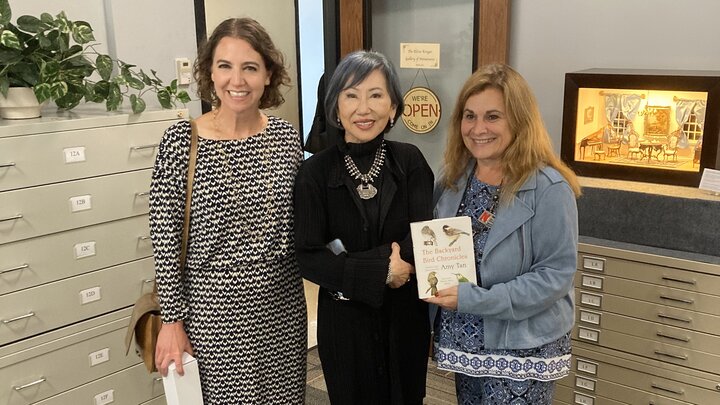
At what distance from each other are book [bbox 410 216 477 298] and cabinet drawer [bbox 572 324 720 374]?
109cm

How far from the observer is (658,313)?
2.41 metres

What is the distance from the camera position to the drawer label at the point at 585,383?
2615 millimetres

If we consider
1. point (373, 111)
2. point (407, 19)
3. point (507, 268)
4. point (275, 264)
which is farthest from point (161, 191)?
point (407, 19)

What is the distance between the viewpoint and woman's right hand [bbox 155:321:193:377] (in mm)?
1848

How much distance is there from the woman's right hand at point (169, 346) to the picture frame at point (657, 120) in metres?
1.86

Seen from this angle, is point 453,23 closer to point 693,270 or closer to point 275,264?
point 693,270

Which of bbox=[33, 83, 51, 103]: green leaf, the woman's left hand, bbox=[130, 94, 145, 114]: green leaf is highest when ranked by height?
bbox=[33, 83, 51, 103]: green leaf

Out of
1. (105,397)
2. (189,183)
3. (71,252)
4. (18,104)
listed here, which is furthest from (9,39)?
(105,397)

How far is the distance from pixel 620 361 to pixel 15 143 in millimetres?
2327

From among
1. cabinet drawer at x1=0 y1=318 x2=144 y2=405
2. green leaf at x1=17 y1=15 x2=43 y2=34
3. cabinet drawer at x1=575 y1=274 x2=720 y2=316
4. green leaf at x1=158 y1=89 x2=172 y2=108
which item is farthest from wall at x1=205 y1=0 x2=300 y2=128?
cabinet drawer at x1=575 y1=274 x2=720 y2=316

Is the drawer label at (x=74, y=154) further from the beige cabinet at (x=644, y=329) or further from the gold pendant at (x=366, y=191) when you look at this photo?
the beige cabinet at (x=644, y=329)

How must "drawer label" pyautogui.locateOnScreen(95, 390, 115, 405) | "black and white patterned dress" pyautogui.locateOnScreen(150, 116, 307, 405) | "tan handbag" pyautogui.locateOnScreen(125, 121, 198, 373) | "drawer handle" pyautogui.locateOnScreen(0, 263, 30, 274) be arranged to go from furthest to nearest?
"drawer label" pyautogui.locateOnScreen(95, 390, 115, 405) → "drawer handle" pyautogui.locateOnScreen(0, 263, 30, 274) → "tan handbag" pyautogui.locateOnScreen(125, 121, 198, 373) → "black and white patterned dress" pyautogui.locateOnScreen(150, 116, 307, 405)

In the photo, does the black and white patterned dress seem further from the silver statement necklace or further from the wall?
the wall

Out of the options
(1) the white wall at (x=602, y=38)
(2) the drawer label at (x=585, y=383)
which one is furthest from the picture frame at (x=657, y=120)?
(2) the drawer label at (x=585, y=383)
